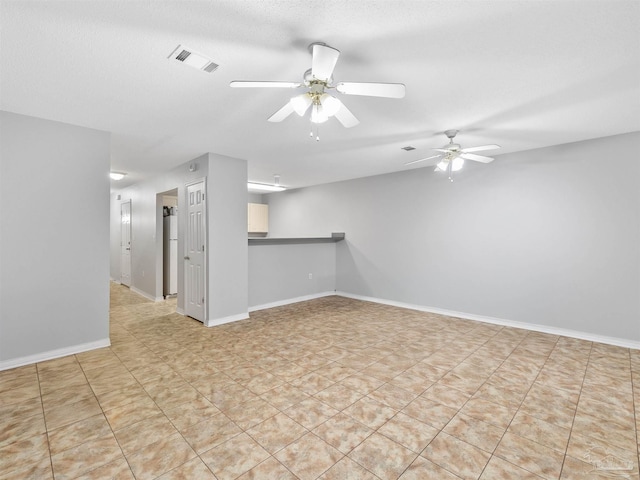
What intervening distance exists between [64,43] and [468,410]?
3.75 m

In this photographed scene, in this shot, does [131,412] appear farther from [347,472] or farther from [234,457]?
[347,472]

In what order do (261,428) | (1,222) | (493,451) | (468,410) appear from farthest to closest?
(1,222), (468,410), (261,428), (493,451)

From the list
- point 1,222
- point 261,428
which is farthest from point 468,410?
point 1,222

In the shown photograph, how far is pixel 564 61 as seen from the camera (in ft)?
6.93

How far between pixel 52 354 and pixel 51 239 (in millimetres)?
1200

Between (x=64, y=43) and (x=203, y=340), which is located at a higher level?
(x=64, y=43)

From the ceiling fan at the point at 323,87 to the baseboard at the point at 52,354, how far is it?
3289 mm

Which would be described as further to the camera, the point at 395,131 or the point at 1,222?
the point at 395,131

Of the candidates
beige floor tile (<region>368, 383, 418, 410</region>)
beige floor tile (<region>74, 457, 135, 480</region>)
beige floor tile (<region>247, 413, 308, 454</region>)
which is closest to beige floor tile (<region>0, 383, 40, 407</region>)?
beige floor tile (<region>74, 457, 135, 480</region>)

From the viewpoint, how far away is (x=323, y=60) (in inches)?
Answer: 66.7

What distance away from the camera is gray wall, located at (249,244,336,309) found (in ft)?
17.7

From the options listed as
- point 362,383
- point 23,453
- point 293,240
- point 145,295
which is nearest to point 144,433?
point 23,453

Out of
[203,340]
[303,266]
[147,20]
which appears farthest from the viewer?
[303,266]

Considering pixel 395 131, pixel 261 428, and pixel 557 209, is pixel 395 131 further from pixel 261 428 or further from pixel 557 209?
pixel 261 428
